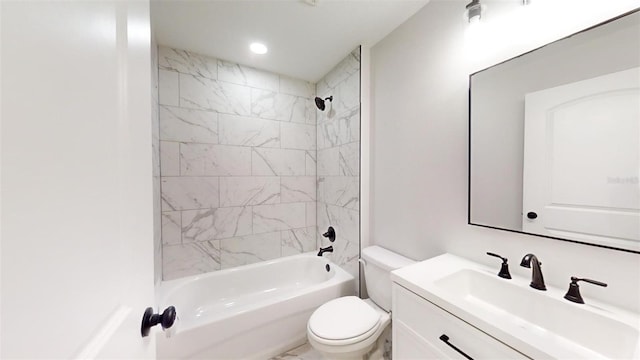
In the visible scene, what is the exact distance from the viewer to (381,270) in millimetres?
1563

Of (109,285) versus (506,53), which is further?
(506,53)

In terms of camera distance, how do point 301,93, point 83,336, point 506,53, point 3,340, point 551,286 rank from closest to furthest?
point 3,340
point 83,336
point 551,286
point 506,53
point 301,93

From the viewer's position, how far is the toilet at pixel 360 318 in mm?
1254

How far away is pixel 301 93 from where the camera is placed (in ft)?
8.38

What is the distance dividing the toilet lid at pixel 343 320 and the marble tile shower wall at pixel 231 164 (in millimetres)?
1104

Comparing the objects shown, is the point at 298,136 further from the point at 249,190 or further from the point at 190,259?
the point at 190,259

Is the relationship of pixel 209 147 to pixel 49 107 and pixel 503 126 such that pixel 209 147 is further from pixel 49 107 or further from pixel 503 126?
pixel 503 126

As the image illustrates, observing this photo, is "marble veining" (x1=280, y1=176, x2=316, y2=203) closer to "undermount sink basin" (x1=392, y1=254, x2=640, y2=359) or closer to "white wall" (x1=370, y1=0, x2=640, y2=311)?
"white wall" (x1=370, y1=0, x2=640, y2=311)

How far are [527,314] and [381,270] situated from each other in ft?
2.56

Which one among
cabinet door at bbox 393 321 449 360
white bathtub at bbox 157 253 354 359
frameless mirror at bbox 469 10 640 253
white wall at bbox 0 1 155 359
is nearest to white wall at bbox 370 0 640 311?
frameless mirror at bbox 469 10 640 253

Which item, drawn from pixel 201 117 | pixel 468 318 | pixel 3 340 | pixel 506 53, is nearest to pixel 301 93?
pixel 201 117

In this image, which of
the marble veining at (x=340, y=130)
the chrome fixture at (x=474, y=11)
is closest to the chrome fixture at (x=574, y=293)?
the chrome fixture at (x=474, y=11)

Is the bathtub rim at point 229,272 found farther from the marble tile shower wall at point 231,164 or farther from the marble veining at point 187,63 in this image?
the marble veining at point 187,63

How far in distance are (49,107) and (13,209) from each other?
13 centimetres
